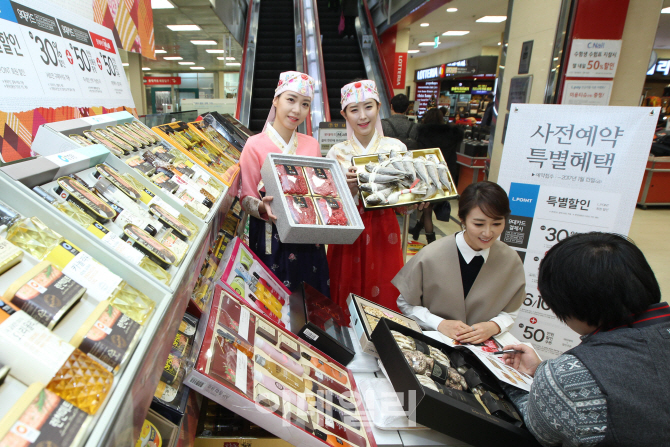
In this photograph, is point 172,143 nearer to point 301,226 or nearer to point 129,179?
point 129,179

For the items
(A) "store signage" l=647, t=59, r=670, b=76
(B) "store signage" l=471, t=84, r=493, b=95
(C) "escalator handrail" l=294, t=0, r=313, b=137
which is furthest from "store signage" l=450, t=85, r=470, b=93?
(C) "escalator handrail" l=294, t=0, r=313, b=137

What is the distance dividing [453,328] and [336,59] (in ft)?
28.6

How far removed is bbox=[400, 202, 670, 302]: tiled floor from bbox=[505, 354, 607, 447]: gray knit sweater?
3.73m

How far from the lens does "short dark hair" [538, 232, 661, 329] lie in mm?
1002

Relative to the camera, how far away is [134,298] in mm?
892

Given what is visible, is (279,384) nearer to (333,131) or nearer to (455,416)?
(455,416)

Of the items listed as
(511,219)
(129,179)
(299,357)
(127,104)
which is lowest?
(299,357)

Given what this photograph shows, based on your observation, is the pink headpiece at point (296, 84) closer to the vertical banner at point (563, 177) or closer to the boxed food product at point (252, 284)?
the boxed food product at point (252, 284)

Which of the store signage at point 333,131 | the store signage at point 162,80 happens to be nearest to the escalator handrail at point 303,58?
the store signage at point 333,131

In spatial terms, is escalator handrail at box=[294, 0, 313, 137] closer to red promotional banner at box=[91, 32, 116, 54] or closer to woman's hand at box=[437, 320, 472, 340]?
red promotional banner at box=[91, 32, 116, 54]

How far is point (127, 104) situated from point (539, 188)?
2793 mm

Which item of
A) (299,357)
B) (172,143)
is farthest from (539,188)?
(172,143)

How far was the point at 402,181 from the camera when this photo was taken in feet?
7.26

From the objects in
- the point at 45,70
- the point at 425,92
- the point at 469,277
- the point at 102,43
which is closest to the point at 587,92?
the point at 469,277
